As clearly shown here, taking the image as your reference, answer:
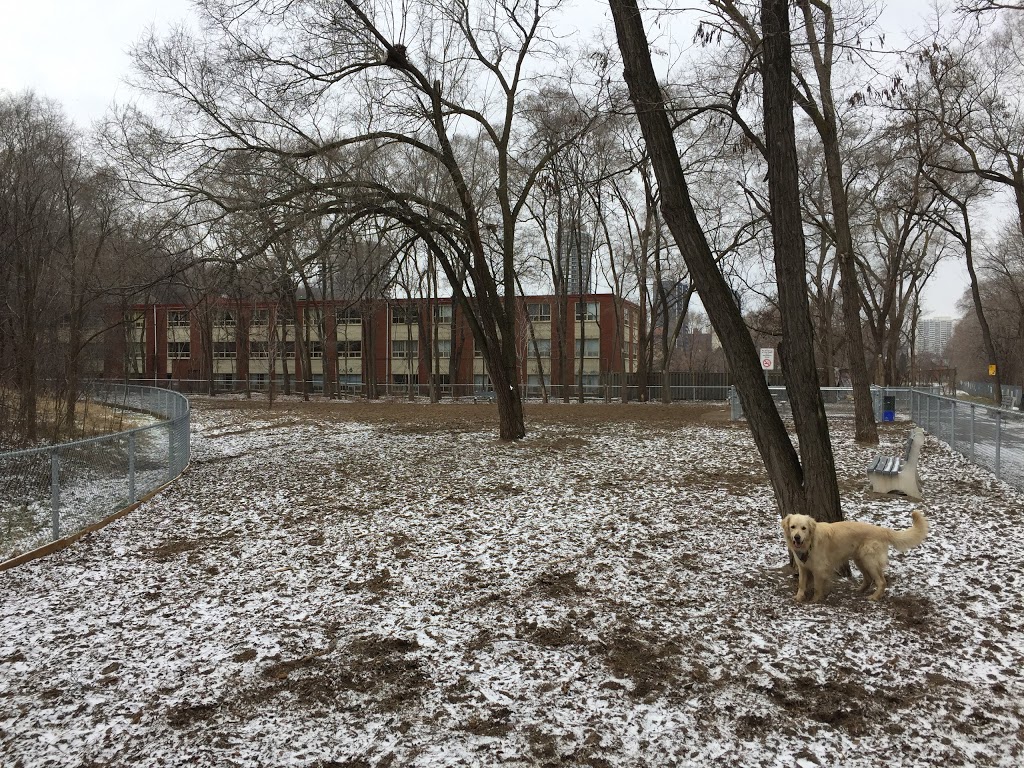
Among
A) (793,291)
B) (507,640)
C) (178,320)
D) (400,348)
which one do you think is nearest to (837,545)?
(793,291)

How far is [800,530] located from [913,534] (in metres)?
0.92

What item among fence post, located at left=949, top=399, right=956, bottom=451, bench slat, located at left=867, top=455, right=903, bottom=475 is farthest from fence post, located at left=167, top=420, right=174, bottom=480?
fence post, located at left=949, top=399, right=956, bottom=451

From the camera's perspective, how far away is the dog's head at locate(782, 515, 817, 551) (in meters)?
5.32

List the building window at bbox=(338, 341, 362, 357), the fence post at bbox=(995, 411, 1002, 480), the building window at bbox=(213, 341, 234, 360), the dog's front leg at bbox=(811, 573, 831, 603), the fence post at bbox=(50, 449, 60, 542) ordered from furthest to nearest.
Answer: the building window at bbox=(338, 341, 362, 357), the building window at bbox=(213, 341, 234, 360), the fence post at bbox=(995, 411, 1002, 480), the fence post at bbox=(50, 449, 60, 542), the dog's front leg at bbox=(811, 573, 831, 603)

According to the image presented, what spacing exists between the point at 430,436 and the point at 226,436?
241 inches

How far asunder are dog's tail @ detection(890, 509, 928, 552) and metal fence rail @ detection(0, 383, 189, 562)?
8.30 meters

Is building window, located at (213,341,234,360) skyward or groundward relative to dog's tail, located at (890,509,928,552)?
skyward

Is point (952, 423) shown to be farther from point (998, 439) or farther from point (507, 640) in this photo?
point (507, 640)

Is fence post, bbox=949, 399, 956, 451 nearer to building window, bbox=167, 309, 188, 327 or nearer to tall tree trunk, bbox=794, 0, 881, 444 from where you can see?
tall tree trunk, bbox=794, 0, 881, 444

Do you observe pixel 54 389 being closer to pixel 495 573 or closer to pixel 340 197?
pixel 340 197

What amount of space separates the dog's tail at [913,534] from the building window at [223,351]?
5796 cm

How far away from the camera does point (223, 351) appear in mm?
57312

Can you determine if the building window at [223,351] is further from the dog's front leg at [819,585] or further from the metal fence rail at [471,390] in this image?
the dog's front leg at [819,585]

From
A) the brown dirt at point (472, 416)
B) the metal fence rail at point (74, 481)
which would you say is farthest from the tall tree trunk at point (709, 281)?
the brown dirt at point (472, 416)
